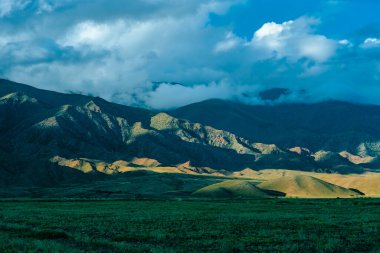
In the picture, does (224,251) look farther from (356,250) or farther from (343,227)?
(343,227)

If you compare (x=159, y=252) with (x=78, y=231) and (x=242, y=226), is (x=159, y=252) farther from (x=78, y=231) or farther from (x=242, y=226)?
(x=242, y=226)

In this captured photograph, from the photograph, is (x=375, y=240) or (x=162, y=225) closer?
(x=375, y=240)

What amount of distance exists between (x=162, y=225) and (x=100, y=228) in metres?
7.80

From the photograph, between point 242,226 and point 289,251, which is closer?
point 289,251

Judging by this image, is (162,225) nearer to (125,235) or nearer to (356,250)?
(125,235)

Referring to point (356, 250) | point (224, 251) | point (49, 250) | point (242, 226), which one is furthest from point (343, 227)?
point (49, 250)

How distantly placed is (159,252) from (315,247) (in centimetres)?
1268

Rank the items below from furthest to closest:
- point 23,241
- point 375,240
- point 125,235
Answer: point 125,235 → point 375,240 → point 23,241

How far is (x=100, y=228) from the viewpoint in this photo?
59.0 m

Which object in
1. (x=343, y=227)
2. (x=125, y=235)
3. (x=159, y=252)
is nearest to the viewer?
(x=159, y=252)

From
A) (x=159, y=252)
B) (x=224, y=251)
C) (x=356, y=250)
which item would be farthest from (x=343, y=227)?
(x=159, y=252)

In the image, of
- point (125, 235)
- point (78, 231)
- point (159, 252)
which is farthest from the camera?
point (78, 231)

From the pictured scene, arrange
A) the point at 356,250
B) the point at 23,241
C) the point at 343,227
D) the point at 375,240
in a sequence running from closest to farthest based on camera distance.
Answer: the point at 356,250, the point at 23,241, the point at 375,240, the point at 343,227

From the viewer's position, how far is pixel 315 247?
41.7m
